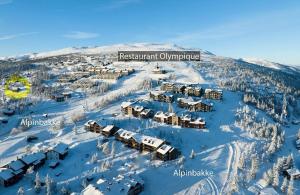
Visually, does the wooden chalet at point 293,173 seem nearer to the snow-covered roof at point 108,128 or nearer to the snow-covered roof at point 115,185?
the snow-covered roof at point 115,185

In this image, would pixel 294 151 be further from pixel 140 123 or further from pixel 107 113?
pixel 107 113

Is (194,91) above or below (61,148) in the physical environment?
above

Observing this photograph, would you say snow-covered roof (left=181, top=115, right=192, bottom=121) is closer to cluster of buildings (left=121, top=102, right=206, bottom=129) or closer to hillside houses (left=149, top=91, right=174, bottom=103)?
cluster of buildings (left=121, top=102, right=206, bottom=129)

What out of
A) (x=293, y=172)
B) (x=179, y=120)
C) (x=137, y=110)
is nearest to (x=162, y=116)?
(x=179, y=120)

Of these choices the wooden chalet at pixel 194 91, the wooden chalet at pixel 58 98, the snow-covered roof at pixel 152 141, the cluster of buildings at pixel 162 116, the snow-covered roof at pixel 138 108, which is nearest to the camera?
the snow-covered roof at pixel 152 141

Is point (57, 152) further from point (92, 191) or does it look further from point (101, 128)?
point (92, 191)

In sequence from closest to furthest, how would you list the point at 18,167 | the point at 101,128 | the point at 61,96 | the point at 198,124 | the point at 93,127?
the point at 18,167 → the point at 101,128 → the point at 93,127 → the point at 198,124 → the point at 61,96

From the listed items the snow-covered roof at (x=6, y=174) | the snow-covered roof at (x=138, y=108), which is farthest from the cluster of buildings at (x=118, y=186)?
the snow-covered roof at (x=138, y=108)
